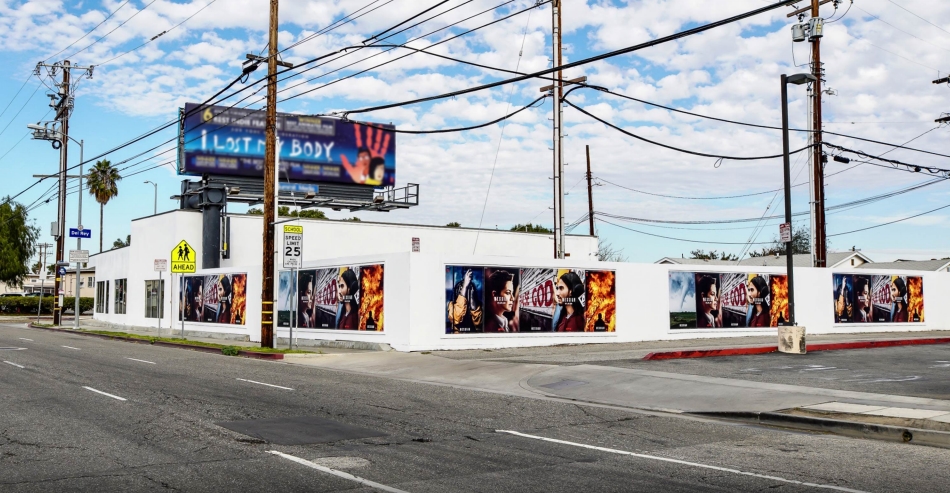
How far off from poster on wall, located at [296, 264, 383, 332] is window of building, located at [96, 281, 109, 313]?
2734cm

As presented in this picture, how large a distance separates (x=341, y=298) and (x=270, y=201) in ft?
13.7

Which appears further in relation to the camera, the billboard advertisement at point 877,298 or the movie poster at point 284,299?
the billboard advertisement at point 877,298

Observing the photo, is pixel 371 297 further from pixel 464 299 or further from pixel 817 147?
pixel 817 147

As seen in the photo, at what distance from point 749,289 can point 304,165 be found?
82.9ft

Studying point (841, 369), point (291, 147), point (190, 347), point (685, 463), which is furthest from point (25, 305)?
point (685, 463)

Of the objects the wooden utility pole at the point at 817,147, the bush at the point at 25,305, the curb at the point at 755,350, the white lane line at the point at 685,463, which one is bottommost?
the white lane line at the point at 685,463

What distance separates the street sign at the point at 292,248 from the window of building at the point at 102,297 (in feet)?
106

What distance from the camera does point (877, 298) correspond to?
120 feet

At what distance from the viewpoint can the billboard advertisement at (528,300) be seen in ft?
83.2

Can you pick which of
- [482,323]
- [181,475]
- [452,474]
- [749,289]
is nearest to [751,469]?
[452,474]

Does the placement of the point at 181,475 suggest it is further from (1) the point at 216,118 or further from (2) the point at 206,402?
(1) the point at 216,118

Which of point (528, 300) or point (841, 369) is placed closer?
point (841, 369)

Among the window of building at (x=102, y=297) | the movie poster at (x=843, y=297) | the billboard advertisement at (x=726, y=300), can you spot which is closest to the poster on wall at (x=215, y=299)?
the window of building at (x=102, y=297)

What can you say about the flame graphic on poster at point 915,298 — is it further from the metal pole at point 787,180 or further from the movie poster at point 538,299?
the movie poster at point 538,299
